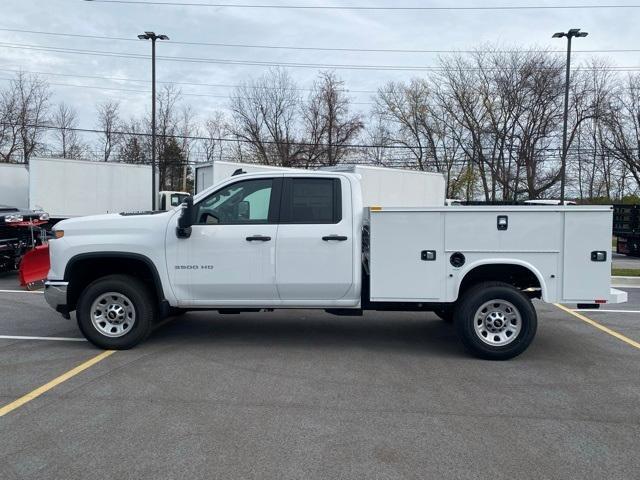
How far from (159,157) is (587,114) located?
31.9m

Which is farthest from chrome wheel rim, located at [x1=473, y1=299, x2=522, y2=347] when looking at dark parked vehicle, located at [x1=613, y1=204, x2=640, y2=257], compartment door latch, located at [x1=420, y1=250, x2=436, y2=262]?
dark parked vehicle, located at [x1=613, y1=204, x2=640, y2=257]

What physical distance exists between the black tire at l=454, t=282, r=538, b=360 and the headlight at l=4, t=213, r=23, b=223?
1026 centimetres

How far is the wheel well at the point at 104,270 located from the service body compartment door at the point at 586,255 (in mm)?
4582

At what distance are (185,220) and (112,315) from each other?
1451mm

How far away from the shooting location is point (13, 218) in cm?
1239

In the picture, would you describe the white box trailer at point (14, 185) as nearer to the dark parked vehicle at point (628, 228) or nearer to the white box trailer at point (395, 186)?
the white box trailer at point (395, 186)

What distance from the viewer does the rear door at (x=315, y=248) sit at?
20.9 feet

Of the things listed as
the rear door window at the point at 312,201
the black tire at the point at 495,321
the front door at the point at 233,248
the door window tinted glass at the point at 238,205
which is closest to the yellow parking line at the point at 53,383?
the front door at the point at 233,248

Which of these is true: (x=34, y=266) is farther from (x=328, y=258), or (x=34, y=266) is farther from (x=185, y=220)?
(x=328, y=258)

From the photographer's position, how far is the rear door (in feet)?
20.9

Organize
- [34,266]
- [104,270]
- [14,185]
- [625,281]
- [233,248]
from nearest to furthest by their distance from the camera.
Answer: [233,248] → [104,270] → [34,266] → [625,281] → [14,185]

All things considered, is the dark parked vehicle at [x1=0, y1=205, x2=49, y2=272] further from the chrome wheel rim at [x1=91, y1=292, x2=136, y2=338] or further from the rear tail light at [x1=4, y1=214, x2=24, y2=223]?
the chrome wheel rim at [x1=91, y1=292, x2=136, y2=338]

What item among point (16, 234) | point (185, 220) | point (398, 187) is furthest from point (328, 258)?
point (398, 187)

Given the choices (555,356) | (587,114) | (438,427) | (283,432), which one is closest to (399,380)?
(438,427)
